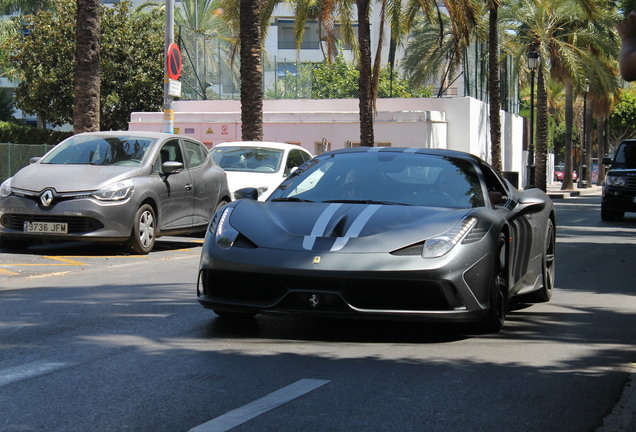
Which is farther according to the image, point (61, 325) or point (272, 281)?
point (61, 325)

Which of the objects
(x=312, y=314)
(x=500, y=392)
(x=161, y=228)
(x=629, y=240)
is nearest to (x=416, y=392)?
(x=500, y=392)

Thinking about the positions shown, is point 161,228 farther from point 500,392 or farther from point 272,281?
point 500,392

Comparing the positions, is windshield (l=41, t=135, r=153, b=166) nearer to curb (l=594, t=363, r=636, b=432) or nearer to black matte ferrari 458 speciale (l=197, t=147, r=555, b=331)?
black matte ferrari 458 speciale (l=197, t=147, r=555, b=331)

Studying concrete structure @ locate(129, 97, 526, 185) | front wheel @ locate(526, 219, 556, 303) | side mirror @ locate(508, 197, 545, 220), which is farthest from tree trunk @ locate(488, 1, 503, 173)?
side mirror @ locate(508, 197, 545, 220)

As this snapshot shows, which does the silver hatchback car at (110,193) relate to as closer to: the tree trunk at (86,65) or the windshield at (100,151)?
the windshield at (100,151)

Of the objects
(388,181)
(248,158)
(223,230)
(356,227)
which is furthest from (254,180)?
(356,227)

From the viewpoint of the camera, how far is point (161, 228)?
1366cm

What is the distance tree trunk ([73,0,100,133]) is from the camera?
1814cm

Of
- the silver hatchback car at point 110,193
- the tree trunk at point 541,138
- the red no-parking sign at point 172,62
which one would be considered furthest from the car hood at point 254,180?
the tree trunk at point 541,138

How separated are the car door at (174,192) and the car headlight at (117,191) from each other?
2.25ft

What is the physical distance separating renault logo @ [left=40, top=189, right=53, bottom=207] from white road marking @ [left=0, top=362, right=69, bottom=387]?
6863mm

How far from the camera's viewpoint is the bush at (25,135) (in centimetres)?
5044

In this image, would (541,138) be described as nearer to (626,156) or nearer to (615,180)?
(626,156)

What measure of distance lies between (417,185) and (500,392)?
8.59 feet
